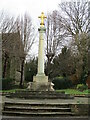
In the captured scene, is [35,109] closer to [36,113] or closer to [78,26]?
[36,113]

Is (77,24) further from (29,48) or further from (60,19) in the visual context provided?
(29,48)

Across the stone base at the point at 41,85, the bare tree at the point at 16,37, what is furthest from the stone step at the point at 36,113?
the bare tree at the point at 16,37

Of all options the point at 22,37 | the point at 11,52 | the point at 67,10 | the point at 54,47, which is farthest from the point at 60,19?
the point at 11,52

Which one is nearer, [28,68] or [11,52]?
[11,52]

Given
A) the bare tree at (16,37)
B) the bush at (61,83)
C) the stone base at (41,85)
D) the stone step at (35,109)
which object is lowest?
the bush at (61,83)

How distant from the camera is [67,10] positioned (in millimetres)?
29891

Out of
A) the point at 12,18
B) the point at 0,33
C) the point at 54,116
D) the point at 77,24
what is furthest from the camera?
the point at 77,24

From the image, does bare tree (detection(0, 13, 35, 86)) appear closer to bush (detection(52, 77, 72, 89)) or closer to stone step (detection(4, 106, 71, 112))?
bush (detection(52, 77, 72, 89))

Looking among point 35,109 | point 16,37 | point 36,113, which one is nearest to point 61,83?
point 16,37

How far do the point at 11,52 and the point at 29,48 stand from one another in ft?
16.9

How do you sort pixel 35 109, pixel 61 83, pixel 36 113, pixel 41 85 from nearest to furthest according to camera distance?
pixel 36 113
pixel 35 109
pixel 41 85
pixel 61 83

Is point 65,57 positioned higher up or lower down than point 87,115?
higher up

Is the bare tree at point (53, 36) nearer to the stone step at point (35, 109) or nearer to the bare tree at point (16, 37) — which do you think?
the bare tree at point (16, 37)

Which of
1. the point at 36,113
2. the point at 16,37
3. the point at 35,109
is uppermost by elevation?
the point at 16,37
